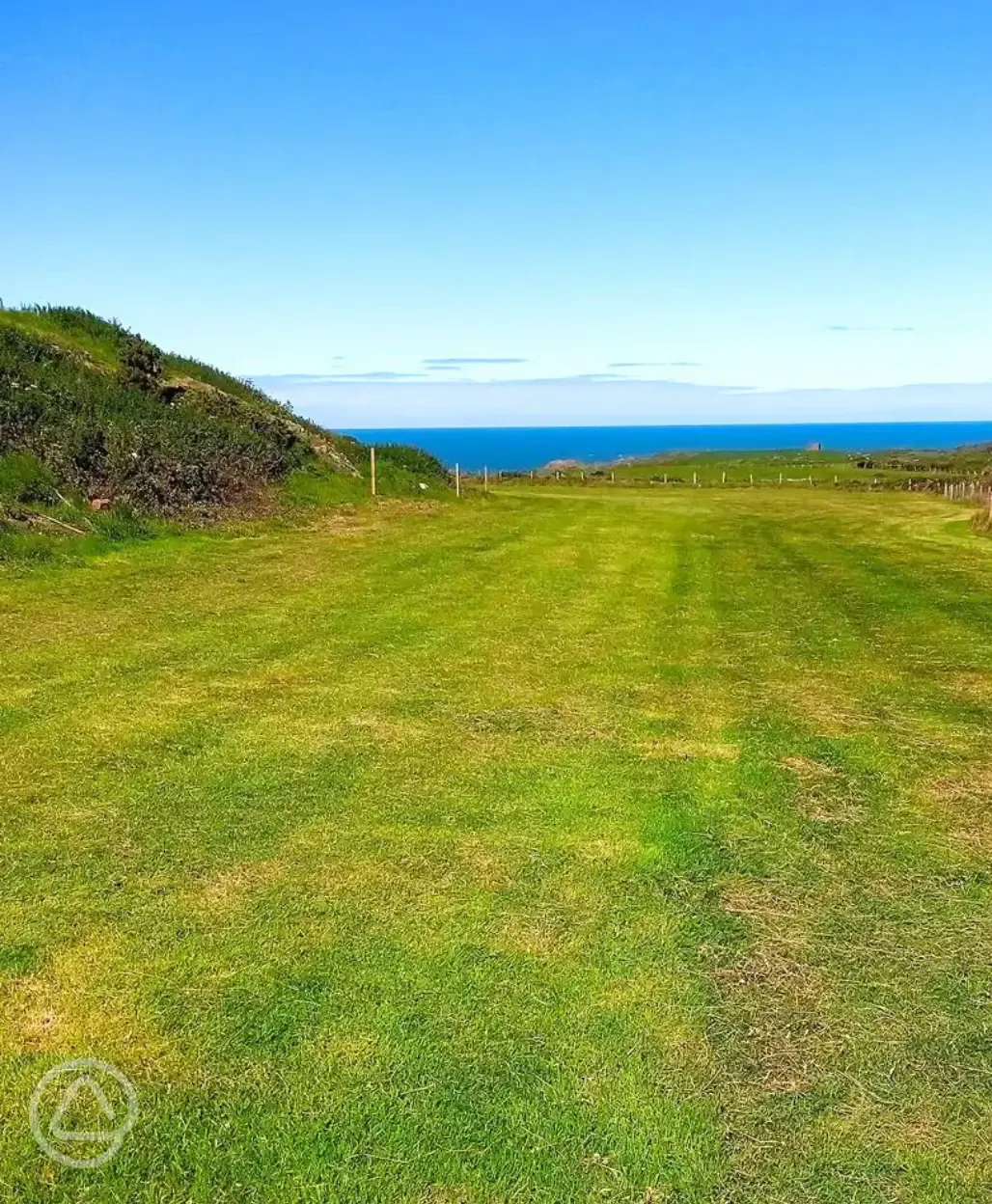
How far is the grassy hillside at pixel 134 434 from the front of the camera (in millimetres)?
17406

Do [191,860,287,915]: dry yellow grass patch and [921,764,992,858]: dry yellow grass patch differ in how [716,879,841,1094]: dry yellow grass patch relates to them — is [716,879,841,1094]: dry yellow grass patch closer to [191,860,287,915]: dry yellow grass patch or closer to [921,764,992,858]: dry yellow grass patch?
[921,764,992,858]: dry yellow grass patch

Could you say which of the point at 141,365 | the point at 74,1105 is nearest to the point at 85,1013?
the point at 74,1105

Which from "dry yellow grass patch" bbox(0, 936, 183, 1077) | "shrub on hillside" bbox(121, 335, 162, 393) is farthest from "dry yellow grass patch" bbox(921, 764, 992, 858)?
"shrub on hillside" bbox(121, 335, 162, 393)

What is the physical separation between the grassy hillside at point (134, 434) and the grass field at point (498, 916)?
26.0ft

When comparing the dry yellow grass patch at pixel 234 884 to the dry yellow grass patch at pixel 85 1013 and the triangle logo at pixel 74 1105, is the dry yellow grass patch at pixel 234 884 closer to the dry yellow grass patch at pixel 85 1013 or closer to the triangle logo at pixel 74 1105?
the dry yellow grass patch at pixel 85 1013

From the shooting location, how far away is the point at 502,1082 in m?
3.45

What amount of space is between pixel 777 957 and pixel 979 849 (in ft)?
6.24

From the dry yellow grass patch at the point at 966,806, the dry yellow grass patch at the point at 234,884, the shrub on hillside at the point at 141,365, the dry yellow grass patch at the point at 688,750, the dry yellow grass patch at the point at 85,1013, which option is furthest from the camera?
the shrub on hillside at the point at 141,365

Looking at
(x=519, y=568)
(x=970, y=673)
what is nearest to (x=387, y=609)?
(x=519, y=568)

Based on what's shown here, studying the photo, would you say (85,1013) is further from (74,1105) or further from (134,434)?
(134,434)

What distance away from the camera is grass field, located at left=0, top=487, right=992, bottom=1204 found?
3180mm
